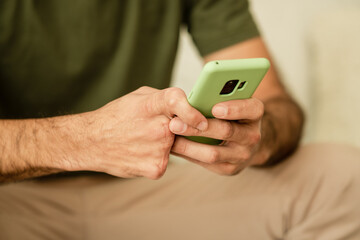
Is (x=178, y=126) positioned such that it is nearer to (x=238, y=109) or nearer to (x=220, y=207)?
(x=238, y=109)

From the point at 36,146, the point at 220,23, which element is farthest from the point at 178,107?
the point at 220,23

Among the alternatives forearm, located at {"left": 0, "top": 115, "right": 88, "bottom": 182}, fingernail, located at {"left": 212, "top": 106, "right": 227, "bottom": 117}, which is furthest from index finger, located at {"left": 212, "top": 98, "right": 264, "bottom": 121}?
forearm, located at {"left": 0, "top": 115, "right": 88, "bottom": 182}

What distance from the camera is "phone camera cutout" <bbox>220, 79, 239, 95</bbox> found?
51cm

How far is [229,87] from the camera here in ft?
1.70

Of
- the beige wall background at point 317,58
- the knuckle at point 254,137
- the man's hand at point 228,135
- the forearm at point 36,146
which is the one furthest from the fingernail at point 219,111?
the beige wall background at point 317,58

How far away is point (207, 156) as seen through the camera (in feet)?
1.89

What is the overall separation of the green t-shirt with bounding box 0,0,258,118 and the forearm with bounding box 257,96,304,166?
0.69ft

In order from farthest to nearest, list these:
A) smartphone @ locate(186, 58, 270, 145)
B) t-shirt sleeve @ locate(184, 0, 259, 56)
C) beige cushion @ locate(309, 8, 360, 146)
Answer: beige cushion @ locate(309, 8, 360, 146)
t-shirt sleeve @ locate(184, 0, 259, 56)
smartphone @ locate(186, 58, 270, 145)

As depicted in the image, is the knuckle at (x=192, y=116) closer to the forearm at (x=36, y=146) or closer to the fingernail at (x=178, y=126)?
the fingernail at (x=178, y=126)

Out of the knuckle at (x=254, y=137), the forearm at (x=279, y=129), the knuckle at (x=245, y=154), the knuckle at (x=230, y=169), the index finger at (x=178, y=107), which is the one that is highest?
the index finger at (x=178, y=107)

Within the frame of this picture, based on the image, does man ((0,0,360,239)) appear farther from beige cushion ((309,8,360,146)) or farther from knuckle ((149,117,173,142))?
beige cushion ((309,8,360,146))

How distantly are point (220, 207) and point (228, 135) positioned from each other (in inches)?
12.9

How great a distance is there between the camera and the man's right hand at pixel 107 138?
54 centimetres

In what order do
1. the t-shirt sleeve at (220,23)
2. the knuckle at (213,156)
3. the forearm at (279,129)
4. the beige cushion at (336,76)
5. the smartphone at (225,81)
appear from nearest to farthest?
the smartphone at (225,81), the knuckle at (213,156), the forearm at (279,129), the t-shirt sleeve at (220,23), the beige cushion at (336,76)
